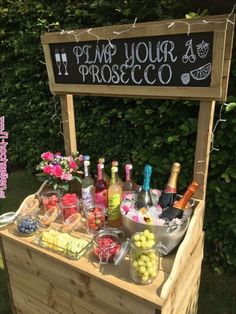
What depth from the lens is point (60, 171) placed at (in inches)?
86.4

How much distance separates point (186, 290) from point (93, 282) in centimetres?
58

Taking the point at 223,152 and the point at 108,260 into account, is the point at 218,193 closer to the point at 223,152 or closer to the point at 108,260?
the point at 223,152

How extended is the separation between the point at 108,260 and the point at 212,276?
156 cm

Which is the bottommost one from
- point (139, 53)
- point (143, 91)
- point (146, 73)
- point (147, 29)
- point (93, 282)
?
point (93, 282)

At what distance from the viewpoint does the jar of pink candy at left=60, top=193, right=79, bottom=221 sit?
2088 millimetres

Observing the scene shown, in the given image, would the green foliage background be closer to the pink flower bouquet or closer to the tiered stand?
the tiered stand

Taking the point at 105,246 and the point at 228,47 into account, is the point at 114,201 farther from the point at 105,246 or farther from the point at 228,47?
the point at 228,47

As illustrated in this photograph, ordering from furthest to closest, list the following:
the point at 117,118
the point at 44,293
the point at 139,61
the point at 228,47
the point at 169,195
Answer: the point at 117,118 → the point at 44,293 → the point at 169,195 → the point at 139,61 → the point at 228,47

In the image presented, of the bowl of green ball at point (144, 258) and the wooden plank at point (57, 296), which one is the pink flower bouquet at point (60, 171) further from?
the bowl of green ball at point (144, 258)

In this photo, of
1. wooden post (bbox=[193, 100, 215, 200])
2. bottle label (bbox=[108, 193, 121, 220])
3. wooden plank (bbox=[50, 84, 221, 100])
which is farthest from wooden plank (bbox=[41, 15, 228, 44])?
bottle label (bbox=[108, 193, 121, 220])

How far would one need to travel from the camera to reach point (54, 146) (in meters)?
4.07

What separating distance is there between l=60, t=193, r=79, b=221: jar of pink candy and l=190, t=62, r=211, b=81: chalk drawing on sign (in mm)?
1112

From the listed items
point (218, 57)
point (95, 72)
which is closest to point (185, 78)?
point (218, 57)

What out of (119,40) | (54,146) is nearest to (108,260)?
(119,40)
